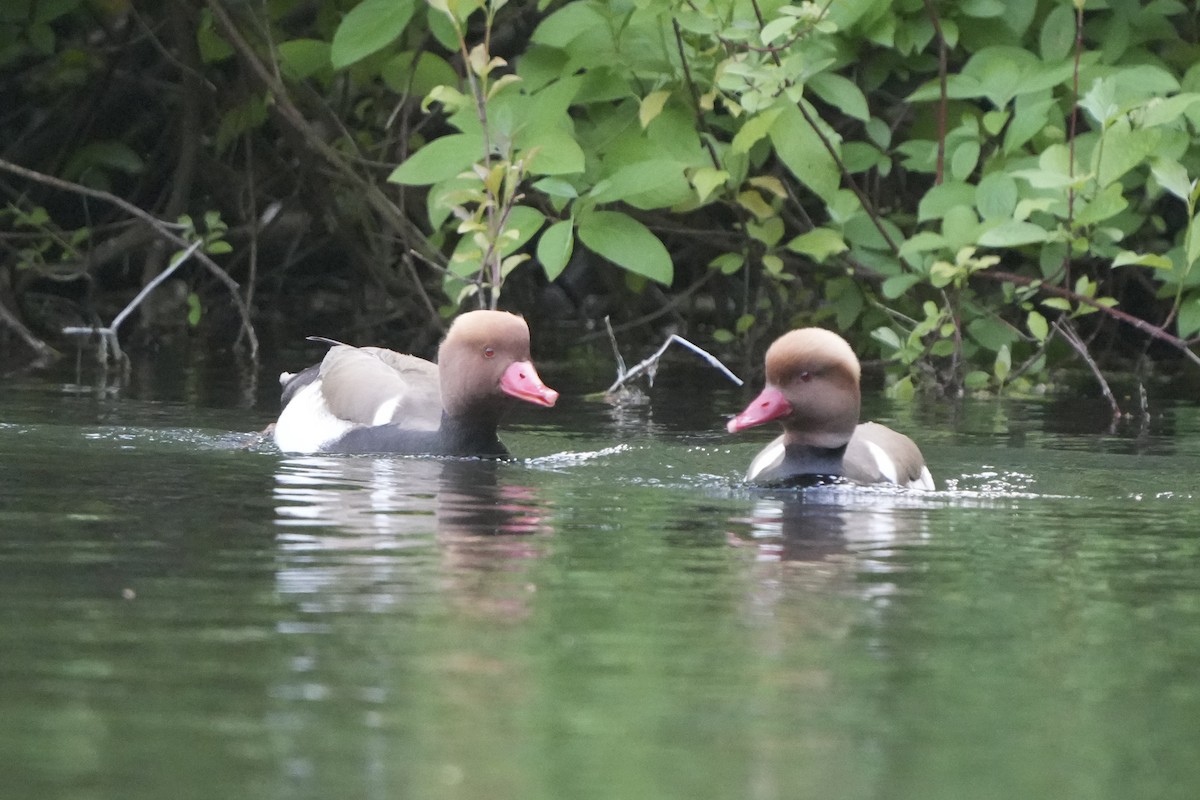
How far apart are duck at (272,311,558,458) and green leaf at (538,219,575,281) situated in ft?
2.15

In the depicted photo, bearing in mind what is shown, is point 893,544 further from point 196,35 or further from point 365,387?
point 196,35

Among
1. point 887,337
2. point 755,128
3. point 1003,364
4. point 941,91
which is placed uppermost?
point 941,91

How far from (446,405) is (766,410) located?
1376 millimetres

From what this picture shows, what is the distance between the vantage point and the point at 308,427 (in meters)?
8.39

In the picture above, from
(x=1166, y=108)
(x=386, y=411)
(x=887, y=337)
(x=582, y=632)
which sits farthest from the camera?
(x=887, y=337)

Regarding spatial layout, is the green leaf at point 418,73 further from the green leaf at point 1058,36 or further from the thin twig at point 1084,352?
the thin twig at point 1084,352

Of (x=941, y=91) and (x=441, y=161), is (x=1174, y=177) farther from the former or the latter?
(x=441, y=161)

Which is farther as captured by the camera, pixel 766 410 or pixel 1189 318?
pixel 1189 318

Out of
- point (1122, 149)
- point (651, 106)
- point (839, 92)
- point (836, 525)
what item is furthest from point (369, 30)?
point (836, 525)

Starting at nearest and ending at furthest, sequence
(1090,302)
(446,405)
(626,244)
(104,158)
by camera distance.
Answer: (446,405)
(626,244)
(1090,302)
(104,158)

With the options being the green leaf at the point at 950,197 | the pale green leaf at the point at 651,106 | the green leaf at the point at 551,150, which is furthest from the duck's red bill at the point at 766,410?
the green leaf at the point at 950,197

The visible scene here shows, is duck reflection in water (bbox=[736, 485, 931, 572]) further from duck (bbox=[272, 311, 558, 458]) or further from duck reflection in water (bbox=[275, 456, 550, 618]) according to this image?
duck (bbox=[272, 311, 558, 458])

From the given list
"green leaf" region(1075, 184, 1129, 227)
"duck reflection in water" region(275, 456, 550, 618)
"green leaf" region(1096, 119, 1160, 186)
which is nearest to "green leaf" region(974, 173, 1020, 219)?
"green leaf" region(1075, 184, 1129, 227)

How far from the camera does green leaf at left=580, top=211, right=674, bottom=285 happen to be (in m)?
9.18
